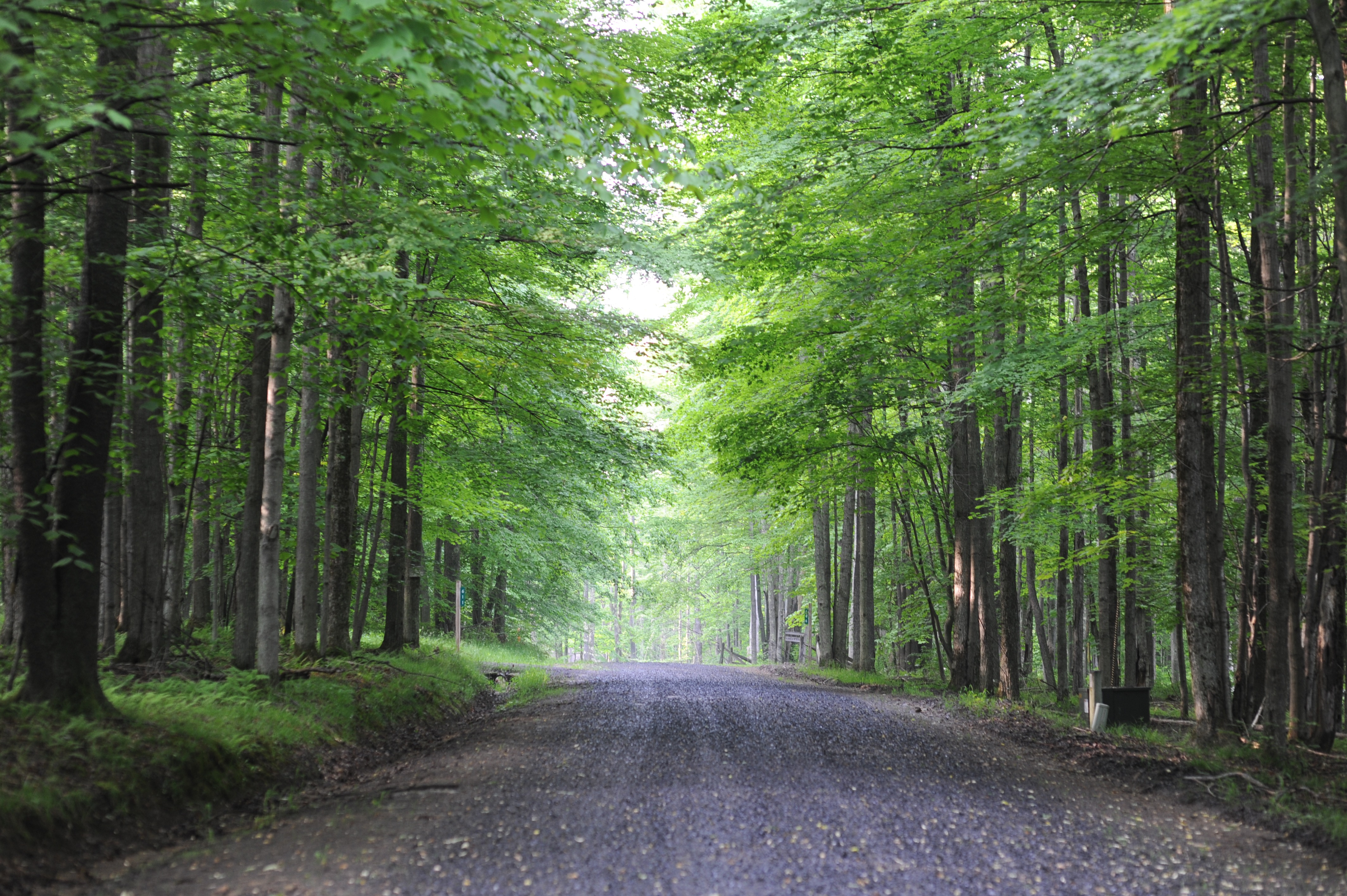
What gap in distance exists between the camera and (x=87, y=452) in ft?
17.9

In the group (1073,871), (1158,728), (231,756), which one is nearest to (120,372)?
(231,756)

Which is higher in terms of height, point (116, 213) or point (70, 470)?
point (116, 213)

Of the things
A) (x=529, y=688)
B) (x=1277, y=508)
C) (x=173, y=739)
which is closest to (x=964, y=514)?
(x=1277, y=508)

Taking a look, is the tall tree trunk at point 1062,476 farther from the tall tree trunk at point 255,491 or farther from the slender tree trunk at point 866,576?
the tall tree trunk at point 255,491

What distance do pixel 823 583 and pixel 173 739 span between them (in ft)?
52.7

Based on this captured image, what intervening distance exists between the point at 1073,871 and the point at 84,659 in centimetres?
613

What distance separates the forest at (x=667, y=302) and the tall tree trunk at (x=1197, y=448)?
1.8 inches

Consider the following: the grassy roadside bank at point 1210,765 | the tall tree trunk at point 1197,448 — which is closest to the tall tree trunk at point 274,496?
the grassy roadside bank at point 1210,765

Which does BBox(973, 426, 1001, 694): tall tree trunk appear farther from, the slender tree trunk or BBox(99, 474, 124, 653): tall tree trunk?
Result: BBox(99, 474, 124, 653): tall tree trunk

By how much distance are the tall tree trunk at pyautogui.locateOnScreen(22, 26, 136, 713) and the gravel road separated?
1662 mm

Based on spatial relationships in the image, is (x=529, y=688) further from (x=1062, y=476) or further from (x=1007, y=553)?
(x=1062, y=476)

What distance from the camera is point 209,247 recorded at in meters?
5.97

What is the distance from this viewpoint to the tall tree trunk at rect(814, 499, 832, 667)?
1992cm

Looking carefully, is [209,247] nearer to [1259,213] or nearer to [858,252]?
[858,252]
